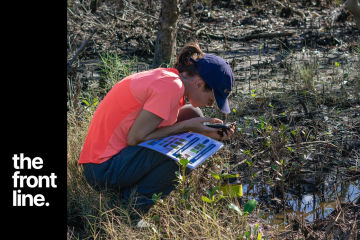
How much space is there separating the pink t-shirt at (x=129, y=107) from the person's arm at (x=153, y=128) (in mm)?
50

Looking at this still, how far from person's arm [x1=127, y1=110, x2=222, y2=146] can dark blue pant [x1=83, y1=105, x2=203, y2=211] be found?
0.30 ft

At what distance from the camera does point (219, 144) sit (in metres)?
3.46

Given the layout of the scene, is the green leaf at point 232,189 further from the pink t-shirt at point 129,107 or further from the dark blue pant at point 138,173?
the pink t-shirt at point 129,107

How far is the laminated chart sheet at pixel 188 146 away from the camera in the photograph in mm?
3318

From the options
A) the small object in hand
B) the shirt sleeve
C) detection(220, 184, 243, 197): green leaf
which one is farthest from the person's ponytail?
detection(220, 184, 243, 197): green leaf

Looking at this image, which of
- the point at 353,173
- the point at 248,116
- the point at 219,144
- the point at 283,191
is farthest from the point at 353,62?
the point at 219,144

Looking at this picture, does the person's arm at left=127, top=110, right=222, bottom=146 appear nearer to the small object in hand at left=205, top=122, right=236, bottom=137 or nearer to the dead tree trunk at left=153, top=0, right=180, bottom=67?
the small object in hand at left=205, top=122, right=236, bottom=137

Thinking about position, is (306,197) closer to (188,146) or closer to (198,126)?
(198,126)

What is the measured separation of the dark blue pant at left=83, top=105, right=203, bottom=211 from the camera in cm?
347

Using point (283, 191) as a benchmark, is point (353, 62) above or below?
above

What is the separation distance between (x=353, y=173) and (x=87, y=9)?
6.09m

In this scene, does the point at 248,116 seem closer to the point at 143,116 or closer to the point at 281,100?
the point at 281,100

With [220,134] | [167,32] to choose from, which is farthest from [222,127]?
[167,32]

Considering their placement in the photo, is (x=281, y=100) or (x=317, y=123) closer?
(x=317, y=123)
